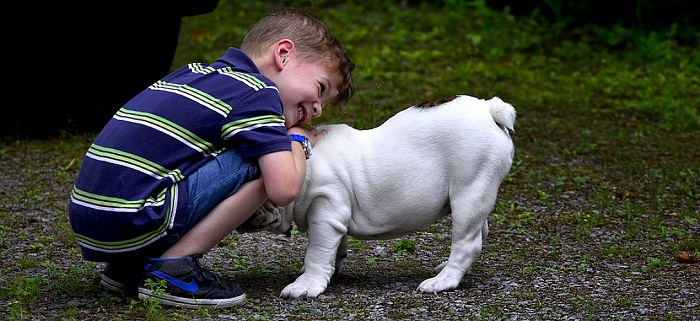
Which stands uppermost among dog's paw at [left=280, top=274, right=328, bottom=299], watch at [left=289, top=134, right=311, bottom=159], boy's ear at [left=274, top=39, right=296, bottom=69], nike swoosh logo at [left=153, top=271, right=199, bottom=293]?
boy's ear at [left=274, top=39, right=296, bottom=69]

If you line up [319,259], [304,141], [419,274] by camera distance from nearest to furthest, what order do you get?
[304,141], [319,259], [419,274]

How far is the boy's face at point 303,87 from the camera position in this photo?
3.41 metres

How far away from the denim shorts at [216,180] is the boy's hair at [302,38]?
1.51ft

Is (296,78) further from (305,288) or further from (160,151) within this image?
(305,288)

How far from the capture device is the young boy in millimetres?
3148

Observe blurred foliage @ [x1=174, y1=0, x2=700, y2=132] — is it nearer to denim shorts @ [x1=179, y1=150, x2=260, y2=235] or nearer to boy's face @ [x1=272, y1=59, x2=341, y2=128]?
boy's face @ [x1=272, y1=59, x2=341, y2=128]

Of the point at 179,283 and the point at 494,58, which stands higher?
the point at 179,283

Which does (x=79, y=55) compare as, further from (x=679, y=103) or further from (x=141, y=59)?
(x=679, y=103)

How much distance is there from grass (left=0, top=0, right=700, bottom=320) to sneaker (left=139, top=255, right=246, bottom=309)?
0.04 m

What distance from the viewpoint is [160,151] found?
316cm

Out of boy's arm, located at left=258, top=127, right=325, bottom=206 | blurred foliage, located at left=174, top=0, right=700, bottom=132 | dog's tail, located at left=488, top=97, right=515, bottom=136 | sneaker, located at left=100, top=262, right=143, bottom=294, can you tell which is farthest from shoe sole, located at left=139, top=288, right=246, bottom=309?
blurred foliage, located at left=174, top=0, right=700, bottom=132

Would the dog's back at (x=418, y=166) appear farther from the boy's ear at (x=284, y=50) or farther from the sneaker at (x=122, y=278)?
the sneaker at (x=122, y=278)

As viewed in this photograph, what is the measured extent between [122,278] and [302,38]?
105 cm

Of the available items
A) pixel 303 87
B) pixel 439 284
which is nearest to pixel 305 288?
pixel 439 284
